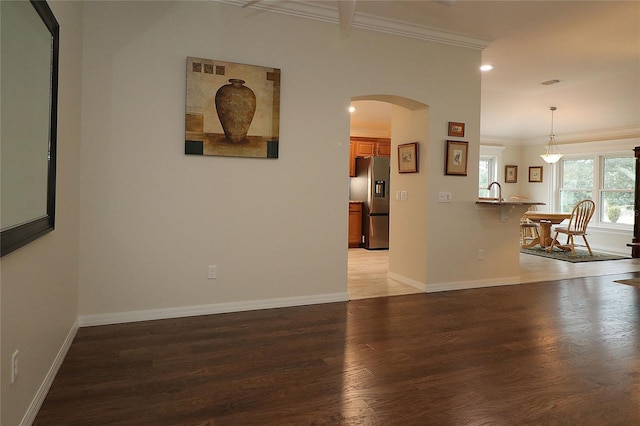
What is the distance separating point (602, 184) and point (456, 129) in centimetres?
570

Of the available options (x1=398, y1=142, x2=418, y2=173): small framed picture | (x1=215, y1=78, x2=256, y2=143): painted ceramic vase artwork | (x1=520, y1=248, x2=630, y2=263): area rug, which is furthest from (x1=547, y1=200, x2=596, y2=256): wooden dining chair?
(x1=215, y1=78, x2=256, y2=143): painted ceramic vase artwork

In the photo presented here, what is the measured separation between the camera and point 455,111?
4613 mm

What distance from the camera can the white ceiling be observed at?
150 inches

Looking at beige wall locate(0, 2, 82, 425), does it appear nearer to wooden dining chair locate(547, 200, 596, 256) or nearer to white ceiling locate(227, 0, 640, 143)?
white ceiling locate(227, 0, 640, 143)

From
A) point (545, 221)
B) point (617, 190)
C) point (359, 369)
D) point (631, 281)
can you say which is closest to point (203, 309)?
point (359, 369)

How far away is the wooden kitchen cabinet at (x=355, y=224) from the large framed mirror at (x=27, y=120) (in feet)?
20.5

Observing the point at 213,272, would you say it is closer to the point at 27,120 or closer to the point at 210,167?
the point at 210,167

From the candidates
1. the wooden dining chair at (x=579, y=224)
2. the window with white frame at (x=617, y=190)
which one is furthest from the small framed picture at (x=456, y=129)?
the window with white frame at (x=617, y=190)

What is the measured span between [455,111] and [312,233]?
2114 mm

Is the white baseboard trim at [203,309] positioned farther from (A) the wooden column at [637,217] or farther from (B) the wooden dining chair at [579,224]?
(A) the wooden column at [637,217]

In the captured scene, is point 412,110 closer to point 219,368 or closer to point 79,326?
point 219,368

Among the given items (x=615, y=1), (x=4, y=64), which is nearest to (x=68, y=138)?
(x=4, y=64)

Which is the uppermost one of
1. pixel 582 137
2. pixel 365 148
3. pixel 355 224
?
pixel 582 137

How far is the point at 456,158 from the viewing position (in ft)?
15.1
